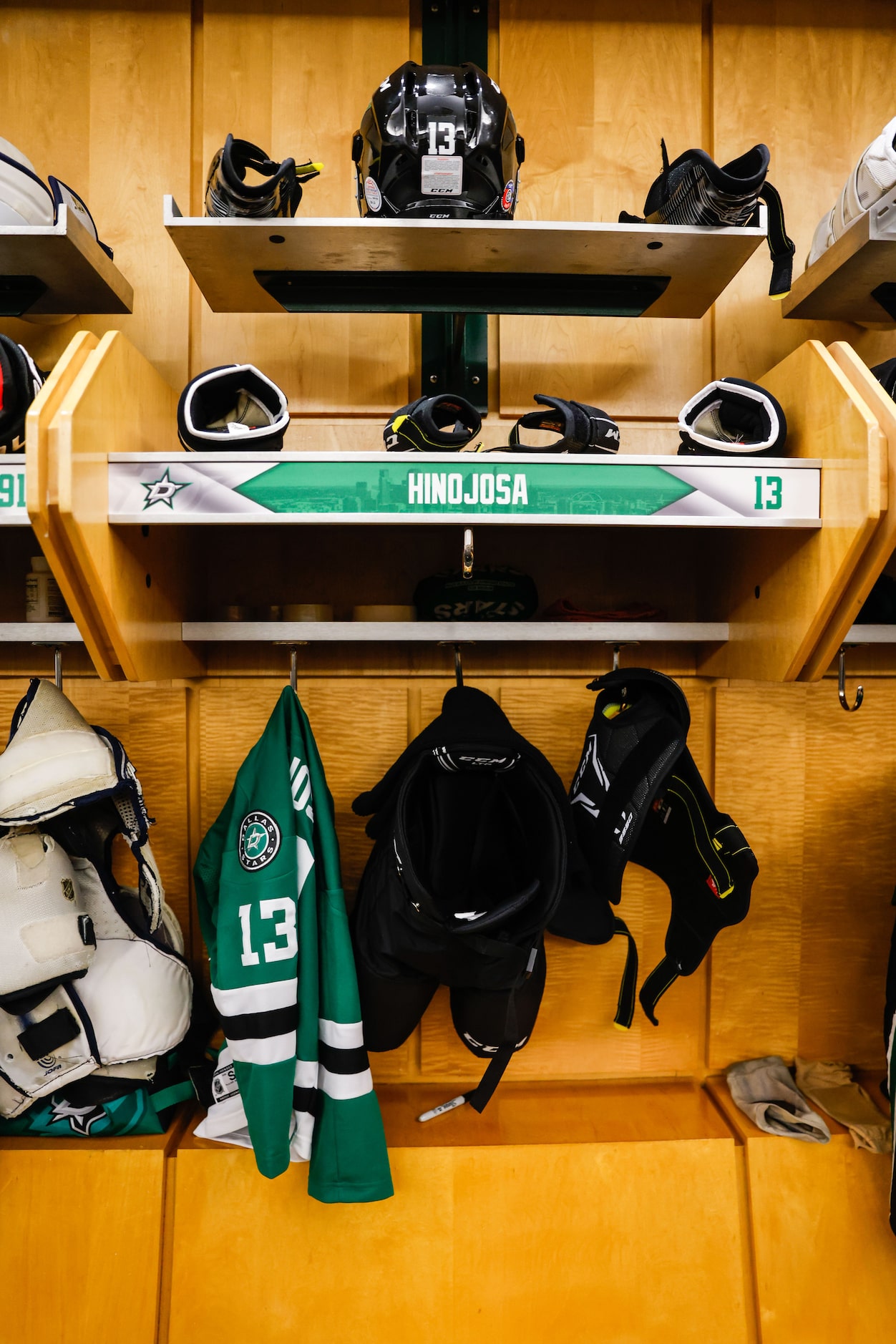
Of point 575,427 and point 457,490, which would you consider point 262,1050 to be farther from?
point 575,427

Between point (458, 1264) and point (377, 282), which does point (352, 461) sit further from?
point (458, 1264)

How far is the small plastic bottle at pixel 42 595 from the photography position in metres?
1.32

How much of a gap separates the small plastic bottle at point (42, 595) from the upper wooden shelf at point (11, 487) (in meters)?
0.28

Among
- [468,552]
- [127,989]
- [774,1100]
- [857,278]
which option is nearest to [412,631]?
[468,552]

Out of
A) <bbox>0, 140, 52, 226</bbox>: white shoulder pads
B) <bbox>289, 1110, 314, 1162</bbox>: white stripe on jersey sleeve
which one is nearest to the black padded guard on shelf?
<bbox>0, 140, 52, 226</bbox>: white shoulder pads

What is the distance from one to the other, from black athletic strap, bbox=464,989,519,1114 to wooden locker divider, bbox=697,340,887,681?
69 cm

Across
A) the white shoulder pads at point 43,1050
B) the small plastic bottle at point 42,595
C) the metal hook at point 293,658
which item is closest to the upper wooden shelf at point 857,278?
the metal hook at point 293,658

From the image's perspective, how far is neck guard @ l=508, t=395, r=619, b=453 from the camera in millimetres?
1185

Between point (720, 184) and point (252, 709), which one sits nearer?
point (720, 184)

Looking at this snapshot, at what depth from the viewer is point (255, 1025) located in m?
1.20

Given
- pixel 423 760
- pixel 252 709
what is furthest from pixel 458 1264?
pixel 252 709

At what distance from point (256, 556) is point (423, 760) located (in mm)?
564

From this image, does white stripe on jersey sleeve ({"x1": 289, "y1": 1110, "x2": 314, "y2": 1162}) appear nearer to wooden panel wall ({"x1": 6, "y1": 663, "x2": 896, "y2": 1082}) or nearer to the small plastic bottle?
wooden panel wall ({"x1": 6, "y1": 663, "x2": 896, "y2": 1082})

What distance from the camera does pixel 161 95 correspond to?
151 centimetres
